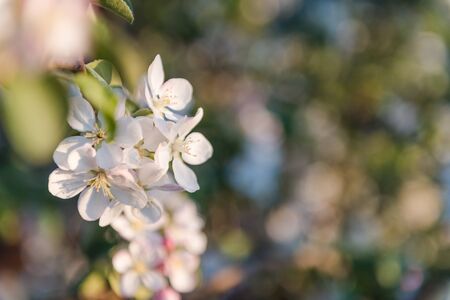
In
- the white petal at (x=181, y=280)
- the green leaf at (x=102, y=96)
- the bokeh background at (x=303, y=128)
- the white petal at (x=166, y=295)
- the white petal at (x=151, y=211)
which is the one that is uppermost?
the green leaf at (x=102, y=96)

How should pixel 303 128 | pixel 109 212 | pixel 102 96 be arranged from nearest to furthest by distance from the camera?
1. pixel 102 96
2. pixel 109 212
3. pixel 303 128

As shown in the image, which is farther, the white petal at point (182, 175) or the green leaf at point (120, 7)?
the white petal at point (182, 175)

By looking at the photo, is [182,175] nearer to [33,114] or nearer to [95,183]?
[95,183]

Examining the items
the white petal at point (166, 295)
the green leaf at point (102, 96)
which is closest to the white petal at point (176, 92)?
the green leaf at point (102, 96)

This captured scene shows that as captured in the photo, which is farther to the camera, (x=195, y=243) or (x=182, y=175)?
(x=195, y=243)

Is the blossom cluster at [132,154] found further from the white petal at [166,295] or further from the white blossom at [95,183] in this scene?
the white petal at [166,295]

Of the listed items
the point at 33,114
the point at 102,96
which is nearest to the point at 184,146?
the point at 102,96

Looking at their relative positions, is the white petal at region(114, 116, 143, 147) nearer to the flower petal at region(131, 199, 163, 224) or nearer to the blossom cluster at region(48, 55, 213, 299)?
the blossom cluster at region(48, 55, 213, 299)
